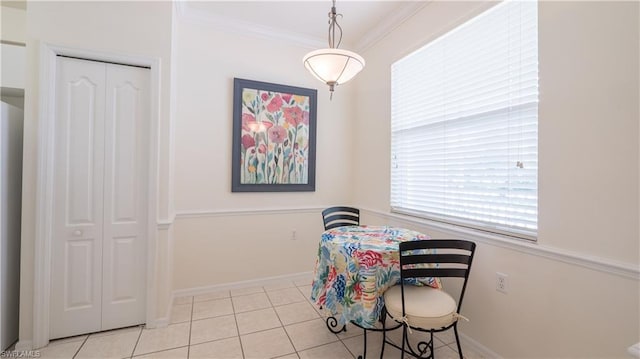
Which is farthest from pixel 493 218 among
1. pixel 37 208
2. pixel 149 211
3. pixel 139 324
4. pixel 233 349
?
pixel 37 208

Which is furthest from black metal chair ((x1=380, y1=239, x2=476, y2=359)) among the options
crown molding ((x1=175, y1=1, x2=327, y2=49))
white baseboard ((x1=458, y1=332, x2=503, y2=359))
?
crown molding ((x1=175, y1=1, x2=327, y2=49))

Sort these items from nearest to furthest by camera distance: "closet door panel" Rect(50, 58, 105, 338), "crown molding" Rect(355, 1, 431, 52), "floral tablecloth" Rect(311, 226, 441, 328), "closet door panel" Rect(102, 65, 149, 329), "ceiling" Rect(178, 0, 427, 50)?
"floral tablecloth" Rect(311, 226, 441, 328) → "closet door panel" Rect(50, 58, 105, 338) → "closet door panel" Rect(102, 65, 149, 329) → "crown molding" Rect(355, 1, 431, 52) → "ceiling" Rect(178, 0, 427, 50)

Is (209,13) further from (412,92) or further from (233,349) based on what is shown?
(233,349)

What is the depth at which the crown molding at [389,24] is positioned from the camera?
2623mm

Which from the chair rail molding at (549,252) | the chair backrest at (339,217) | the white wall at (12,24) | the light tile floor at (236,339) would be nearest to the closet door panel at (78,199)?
the light tile floor at (236,339)

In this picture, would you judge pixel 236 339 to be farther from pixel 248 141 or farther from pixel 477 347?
pixel 248 141

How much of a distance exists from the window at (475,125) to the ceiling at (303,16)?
0.52 metres

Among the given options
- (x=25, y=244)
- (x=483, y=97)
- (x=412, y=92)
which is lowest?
(x=25, y=244)

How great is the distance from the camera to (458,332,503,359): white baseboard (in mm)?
1948

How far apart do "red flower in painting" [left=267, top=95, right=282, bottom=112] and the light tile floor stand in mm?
2140

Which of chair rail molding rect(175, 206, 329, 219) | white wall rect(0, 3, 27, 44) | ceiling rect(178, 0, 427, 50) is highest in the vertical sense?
ceiling rect(178, 0, 427, 50)

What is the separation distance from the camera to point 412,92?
2775mm

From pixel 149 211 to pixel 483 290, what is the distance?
105 inches

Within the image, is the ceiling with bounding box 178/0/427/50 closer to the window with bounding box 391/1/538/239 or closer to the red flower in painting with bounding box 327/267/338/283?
the window with bounding box 391/1/538/239
